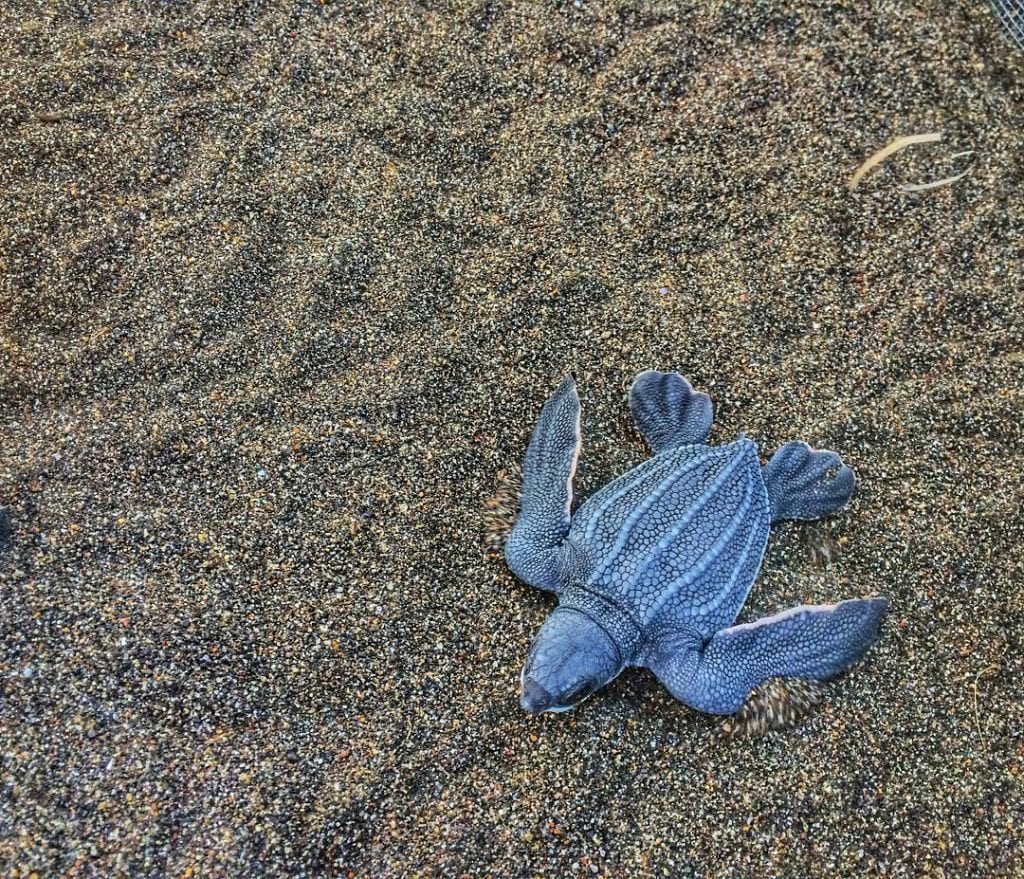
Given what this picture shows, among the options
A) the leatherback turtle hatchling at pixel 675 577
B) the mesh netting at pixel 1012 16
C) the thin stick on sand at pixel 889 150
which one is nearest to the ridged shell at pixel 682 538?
the leatherback turtle hatchling at pixel 675 577

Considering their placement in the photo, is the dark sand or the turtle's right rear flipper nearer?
the dark sand

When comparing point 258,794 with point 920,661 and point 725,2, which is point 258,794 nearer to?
point 920,661

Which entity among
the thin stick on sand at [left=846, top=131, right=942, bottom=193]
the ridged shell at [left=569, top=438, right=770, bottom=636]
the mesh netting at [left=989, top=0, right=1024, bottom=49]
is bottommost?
the ridged shell at [left=569, top=438, right=770, bottom=636]

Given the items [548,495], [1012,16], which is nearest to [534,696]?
[548,495]

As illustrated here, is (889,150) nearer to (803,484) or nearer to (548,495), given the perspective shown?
(803,484)

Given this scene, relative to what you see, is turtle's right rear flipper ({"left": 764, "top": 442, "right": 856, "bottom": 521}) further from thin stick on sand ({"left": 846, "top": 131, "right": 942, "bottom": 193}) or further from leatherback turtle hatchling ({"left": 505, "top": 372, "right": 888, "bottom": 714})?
thin stick on sand ({"left": 846, "top": 131, "right": 942, "bottom": 193})

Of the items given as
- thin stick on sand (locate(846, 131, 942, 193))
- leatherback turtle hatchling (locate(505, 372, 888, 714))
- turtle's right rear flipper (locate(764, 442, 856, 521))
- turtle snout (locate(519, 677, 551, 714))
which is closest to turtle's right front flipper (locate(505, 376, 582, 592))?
leatherback turtle hatchling (locate(505, 372, 888, 714))
